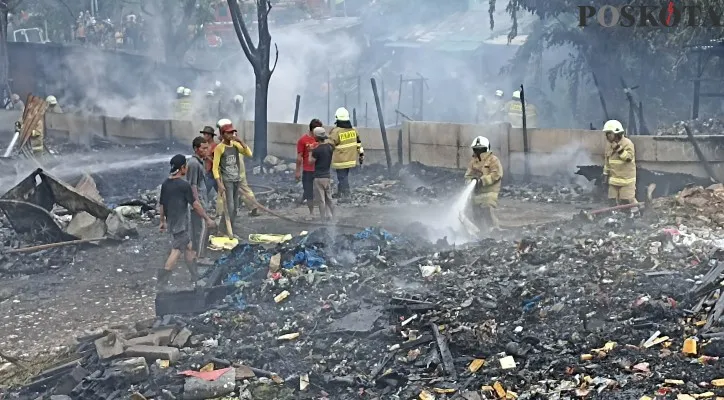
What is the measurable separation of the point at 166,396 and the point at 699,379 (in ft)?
13.8

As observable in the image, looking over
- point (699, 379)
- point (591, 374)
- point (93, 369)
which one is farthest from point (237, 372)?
point (699, 379)

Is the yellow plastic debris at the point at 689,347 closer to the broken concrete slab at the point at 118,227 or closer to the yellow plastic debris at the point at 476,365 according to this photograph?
the yellow plastic debris at the point at 476,365

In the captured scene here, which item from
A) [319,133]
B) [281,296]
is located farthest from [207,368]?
[319,133]

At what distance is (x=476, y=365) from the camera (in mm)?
6734

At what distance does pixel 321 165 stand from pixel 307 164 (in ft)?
1.15

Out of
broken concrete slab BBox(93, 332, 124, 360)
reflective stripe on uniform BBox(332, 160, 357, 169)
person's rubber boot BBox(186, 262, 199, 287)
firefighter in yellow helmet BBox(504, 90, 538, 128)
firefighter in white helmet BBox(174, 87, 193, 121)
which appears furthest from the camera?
Result: firefighter in white helmet BBox(174, 87, 193, 121)

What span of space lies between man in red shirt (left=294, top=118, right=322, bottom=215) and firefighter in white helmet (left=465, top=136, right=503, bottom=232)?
273cm

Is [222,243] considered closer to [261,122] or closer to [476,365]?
[476,365]

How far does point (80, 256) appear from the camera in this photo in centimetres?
1160

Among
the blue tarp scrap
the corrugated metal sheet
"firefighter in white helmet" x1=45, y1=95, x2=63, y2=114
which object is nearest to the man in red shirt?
the blue tarp scrap

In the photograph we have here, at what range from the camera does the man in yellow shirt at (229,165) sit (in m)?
11.4

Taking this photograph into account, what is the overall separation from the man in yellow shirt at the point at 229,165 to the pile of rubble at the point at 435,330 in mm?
1906

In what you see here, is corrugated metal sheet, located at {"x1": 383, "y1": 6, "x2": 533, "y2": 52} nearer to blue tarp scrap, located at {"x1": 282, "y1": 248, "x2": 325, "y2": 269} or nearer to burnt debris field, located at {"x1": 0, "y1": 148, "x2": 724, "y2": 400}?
burnt debris field, located at {"x1": 0, "y1": 148, "x2": 724, "y2": 400}

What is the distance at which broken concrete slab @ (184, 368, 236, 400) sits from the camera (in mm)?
6727
